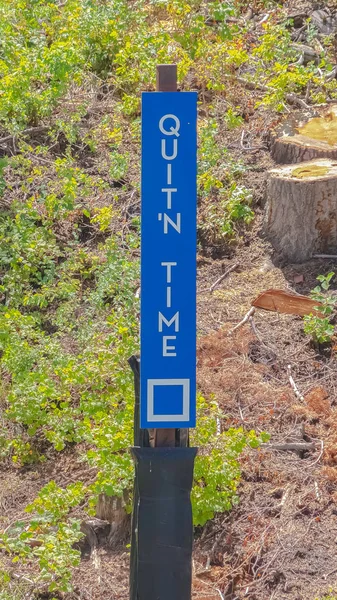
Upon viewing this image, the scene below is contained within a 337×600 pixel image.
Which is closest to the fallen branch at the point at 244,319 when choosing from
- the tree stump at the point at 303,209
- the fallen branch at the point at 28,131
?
the tree stump at the point at 303,209

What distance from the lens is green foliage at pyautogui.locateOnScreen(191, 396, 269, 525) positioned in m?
3.88

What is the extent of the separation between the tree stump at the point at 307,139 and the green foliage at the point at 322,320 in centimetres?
116

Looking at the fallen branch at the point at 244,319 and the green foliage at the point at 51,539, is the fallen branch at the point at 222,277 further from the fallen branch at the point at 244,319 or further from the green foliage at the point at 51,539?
the green foliage at the point at 51,539

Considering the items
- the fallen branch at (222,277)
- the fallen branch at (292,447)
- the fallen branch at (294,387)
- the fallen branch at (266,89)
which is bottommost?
the fallen branch at (292,447)

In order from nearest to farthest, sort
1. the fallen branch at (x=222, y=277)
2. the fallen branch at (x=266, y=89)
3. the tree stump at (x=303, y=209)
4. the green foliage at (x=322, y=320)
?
1. the green foliage at (x=322, y=320)
2. the tree stump at (x=303, y=209)
3. the fallen branch at (x=222, y=277)
4. the fallen branch at (x=266, y=89)

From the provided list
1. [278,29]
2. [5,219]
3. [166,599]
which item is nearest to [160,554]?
[166,599]

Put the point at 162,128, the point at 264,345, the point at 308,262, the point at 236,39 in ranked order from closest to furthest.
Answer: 1. the point at 162,128
2. the point at 264,345
3. the point at 308,262
4. the point at 236,39

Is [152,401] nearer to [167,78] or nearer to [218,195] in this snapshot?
[167,78]

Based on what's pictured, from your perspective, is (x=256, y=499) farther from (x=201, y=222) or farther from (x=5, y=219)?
(x=5, y=219)

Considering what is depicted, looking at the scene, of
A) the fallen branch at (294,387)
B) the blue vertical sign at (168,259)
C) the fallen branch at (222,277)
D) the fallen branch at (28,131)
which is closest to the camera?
the blue vertical sign at (168,259)

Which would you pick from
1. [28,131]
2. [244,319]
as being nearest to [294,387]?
[244,319]

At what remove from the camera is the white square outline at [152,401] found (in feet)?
10.00

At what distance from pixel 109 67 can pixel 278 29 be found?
1.53 m

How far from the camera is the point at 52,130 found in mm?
7098
